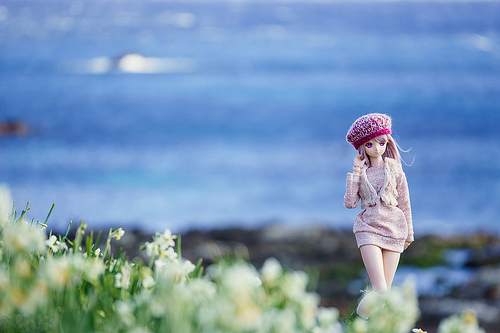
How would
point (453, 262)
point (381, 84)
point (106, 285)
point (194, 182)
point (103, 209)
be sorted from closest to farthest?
1. point (106, 285)
2. point (453, 262)
3. point (103, 209)
4. point (194, 182)
5. point (381, 84)

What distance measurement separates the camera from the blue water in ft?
56.4

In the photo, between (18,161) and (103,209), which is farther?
(18,161)

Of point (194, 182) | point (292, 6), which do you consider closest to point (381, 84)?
point (292, 6)

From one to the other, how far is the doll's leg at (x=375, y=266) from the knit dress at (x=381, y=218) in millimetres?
28

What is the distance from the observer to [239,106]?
27234mm

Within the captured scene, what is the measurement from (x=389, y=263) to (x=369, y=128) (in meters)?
0.63

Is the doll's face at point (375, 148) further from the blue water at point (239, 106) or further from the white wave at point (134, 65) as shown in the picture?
the white wave at point (134, 65)

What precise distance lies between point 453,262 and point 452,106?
1601 cm

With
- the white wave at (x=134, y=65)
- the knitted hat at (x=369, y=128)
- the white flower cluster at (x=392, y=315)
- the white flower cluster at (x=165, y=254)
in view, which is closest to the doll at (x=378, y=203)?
the knitted hat at (x=369, y=128)

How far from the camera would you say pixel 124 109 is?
2681cm

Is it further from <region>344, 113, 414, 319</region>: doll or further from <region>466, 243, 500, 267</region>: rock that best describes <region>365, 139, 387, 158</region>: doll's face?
<region>466, 243, 500, 267</region>: rock

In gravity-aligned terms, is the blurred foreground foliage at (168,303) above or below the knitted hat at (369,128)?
below

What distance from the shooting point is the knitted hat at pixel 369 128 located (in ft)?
8.98

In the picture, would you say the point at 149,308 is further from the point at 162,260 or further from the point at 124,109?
the point at 124,109
